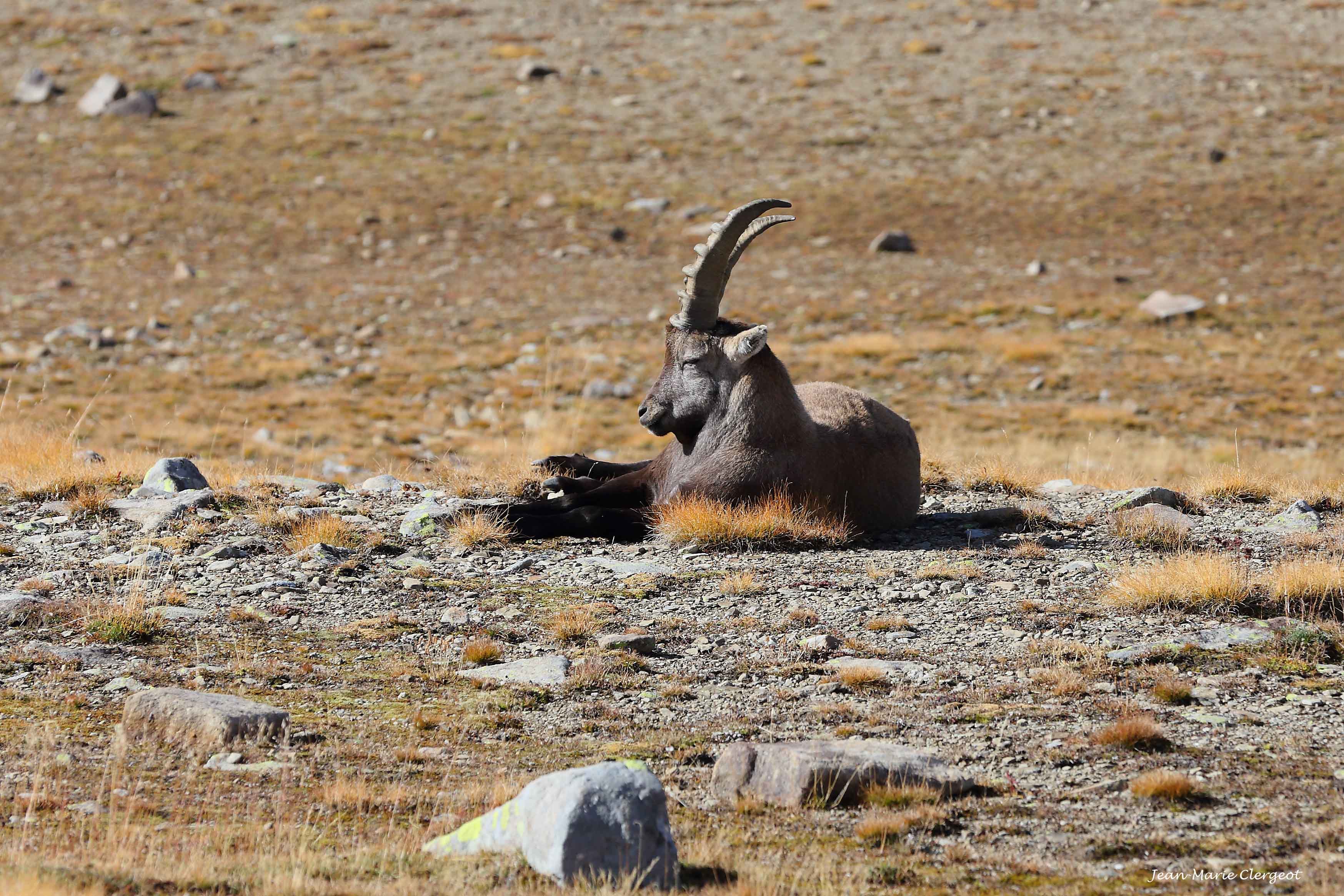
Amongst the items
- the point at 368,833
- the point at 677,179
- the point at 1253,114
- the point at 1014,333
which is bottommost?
the point at 368,833

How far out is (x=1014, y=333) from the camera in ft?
93.2

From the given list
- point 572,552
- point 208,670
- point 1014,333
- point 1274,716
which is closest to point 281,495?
point 572,552

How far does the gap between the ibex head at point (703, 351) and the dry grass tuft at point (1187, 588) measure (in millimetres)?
3398

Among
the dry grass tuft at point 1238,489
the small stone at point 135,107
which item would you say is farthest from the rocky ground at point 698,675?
the small stone at point 135,107

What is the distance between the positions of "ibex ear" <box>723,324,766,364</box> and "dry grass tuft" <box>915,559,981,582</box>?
7.14 ft

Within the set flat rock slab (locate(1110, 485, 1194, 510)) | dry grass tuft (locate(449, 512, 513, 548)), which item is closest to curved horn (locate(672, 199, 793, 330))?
dry grass tuft (locate(449, 512, 513, 548))

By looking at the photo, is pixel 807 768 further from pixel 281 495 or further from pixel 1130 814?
pixel 281 495

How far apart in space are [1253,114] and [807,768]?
41552 mm

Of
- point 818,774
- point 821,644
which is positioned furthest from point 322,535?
point 818,774

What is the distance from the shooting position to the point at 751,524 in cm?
1009

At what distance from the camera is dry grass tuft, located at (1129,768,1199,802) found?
5.62m

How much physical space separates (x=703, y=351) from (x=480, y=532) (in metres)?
2.26

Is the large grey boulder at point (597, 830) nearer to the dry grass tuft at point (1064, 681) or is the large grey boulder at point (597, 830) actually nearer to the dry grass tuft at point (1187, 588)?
the dry grass tuft at point (1064, 681)

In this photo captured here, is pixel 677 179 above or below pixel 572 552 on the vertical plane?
above
